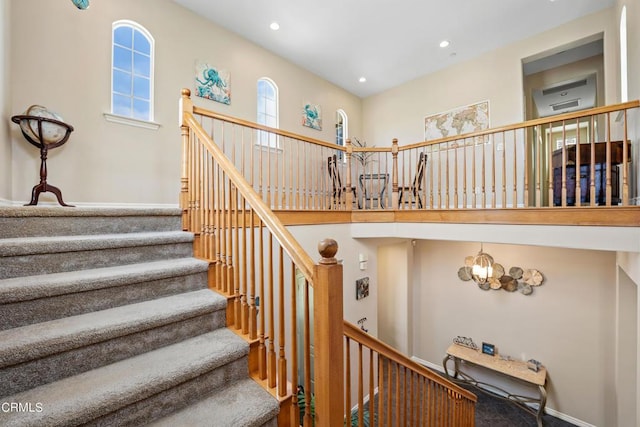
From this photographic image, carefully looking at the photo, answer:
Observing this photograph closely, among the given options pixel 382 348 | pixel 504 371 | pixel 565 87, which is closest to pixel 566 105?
pixel 565 87

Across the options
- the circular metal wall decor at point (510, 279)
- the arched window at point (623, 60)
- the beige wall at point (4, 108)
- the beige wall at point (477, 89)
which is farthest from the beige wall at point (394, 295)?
the beige wall at point (4, 108)

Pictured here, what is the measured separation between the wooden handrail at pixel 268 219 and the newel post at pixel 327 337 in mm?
80

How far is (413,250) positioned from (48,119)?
5.71 meters

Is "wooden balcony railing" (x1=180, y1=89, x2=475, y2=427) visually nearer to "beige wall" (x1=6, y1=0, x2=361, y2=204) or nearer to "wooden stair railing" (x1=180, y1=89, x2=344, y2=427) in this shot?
"wooden stair railing" (x1=180, y1=89, x2=344, y2=427)

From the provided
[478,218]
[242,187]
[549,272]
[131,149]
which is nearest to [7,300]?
[242,187]

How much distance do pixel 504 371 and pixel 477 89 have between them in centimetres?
486

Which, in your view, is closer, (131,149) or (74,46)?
(74,46)

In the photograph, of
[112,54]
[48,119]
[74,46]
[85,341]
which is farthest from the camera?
[112,54]

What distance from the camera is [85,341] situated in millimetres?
1245

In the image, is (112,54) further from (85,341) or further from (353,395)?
(353,395)

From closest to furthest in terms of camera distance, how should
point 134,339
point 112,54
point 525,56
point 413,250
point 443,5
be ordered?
point 134,339, point 112,54, point 443,5, point 525,56, point 413,250

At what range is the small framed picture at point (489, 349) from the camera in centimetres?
473

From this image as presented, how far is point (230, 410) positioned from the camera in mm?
1287

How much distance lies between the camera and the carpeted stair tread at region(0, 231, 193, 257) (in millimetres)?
1480
